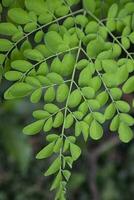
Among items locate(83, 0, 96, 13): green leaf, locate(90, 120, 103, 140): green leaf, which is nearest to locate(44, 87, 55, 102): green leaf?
locate(90, 120, 103, 140): green leaf

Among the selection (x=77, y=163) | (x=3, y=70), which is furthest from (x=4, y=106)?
(x=3, y=70)

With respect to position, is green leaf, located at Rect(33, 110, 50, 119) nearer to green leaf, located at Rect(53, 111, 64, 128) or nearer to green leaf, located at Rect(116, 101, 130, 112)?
green leaf, located at Rect(53, 111, 64, 128)

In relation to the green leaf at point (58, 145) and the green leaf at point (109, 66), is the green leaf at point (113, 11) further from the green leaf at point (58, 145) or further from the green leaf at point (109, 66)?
the green leaf at point (58, 145)

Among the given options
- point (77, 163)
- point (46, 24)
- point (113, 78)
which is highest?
point (46, 24)

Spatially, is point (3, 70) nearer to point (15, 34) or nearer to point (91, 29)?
point (15, 34)

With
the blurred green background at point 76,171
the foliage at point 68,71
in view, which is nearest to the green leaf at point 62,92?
the foliage at point 68,71

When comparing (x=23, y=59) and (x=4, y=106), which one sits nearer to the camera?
(x=23, y=59)
